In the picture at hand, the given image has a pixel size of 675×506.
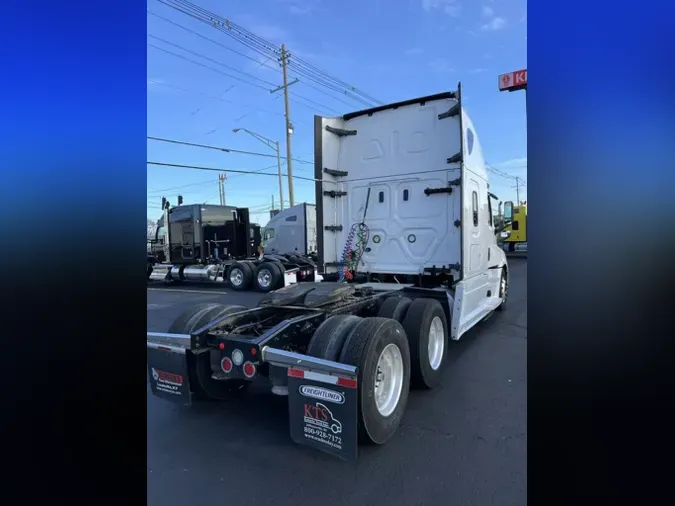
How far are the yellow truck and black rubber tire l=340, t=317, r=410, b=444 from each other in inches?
82.8

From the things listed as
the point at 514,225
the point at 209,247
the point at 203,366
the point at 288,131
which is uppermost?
the point at 288,131

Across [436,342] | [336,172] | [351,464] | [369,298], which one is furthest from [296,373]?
[336,172]

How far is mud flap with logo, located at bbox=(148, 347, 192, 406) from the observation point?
3.39 meters

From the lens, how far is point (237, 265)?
1320 cm

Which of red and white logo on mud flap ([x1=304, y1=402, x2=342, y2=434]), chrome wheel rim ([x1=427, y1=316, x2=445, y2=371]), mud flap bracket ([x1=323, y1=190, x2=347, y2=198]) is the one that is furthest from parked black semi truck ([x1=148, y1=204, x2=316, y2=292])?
red and white logo on mud flap ([x1=304, y1=402, x2=342, y2=434])

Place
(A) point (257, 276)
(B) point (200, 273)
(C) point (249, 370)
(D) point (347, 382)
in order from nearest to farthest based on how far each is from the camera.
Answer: (D) point (347, 382) → (C) point (249, 370) → (A) point (257, 276) → (B) point (200, 273)

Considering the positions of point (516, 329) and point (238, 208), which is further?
point (238, 208)

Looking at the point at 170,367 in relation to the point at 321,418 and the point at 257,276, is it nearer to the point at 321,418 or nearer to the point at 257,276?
the point at 321,418

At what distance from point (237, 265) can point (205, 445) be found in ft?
33.8

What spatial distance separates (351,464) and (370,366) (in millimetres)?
711

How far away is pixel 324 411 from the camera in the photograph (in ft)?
8.92

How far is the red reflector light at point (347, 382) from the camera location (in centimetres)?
265
